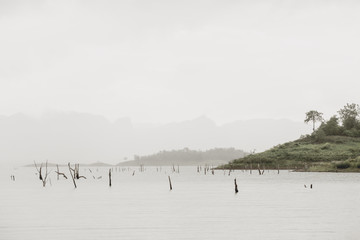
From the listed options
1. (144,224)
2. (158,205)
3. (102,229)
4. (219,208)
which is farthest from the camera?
(158,205)

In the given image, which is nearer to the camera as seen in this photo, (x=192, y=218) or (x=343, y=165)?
(x=192, y=218)

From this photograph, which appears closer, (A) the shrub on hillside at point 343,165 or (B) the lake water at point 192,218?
(B) the lake water at point 192,218

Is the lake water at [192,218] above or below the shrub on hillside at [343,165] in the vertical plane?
below

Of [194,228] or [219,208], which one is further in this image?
[219,208]

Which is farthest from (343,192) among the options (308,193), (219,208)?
(219,208)

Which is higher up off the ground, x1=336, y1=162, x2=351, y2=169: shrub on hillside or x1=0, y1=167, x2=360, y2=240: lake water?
x1=336, y1=162, x2=351, y2=169: shrub on hillside

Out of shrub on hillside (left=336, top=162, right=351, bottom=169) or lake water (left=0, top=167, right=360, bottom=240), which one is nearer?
lake water (left=0, top=167, right=360, bottom=240)

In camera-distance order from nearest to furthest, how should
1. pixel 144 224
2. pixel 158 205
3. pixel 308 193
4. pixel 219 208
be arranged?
pixel 144 224, pixel 219 208, pixel 158 205, pixel 308 193

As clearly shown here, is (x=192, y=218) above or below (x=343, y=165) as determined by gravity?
below

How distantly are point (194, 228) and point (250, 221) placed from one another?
25.7 feet

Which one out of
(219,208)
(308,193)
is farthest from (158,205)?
(308,193)

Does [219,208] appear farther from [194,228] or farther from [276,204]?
[194,228]

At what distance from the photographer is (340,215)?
63125mm

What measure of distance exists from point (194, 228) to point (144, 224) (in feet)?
19.9
